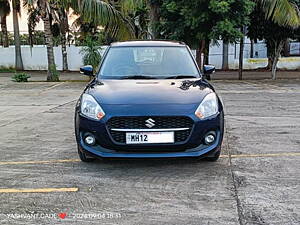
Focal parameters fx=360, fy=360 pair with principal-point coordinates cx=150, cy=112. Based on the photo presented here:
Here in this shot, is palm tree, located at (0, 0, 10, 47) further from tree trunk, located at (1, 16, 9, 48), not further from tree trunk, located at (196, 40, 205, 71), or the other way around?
tree trunk, located at (196, 40, 205, 71)

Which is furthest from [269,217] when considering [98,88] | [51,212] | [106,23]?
[106,23]

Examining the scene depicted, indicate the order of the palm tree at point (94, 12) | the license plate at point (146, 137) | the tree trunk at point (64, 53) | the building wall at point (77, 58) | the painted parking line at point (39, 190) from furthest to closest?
the tree trunk at point (64, 53), the building wall at point (77, 58), the palm tree at point (94, 12), the license plate at point (146, 137), the painted parking line at point (39, 190)

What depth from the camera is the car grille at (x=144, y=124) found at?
4.11 metres

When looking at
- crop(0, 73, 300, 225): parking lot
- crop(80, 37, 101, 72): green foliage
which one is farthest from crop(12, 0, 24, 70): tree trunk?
crop(0, 73, 300, 225): parking lot

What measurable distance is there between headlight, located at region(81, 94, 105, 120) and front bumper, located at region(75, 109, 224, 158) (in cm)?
7

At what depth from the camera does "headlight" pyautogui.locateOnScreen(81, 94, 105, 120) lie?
422 cm

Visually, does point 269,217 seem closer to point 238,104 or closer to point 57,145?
point 57,145

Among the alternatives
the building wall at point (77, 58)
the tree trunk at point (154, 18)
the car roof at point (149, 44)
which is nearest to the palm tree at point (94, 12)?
the tree trunk at point (154, 18)

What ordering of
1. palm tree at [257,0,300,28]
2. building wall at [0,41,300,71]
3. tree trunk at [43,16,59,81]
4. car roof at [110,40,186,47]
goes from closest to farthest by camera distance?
1. car roof at [110,40,186,47]
2. palm tree at [257,0,300,28]
3. tree trunk at [43,16,59,81]
4. building wall at [0,41,300,71]

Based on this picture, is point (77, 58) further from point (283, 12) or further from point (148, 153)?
point (148, 153)

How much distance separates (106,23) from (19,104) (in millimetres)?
7073

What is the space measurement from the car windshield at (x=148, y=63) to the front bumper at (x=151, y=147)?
1.22m

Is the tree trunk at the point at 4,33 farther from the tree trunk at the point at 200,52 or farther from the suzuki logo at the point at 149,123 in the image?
the suzuki logo at the point at 149,123

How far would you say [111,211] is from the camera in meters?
3.40
